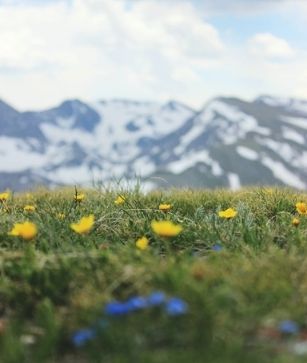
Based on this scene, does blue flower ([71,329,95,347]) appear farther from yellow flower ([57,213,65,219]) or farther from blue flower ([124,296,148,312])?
yellow flower ([57,213,65,219])

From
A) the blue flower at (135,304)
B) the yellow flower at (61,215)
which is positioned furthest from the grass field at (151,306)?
the yellow flower at (61,215)

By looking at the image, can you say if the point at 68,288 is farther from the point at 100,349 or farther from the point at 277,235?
the point at 277,235

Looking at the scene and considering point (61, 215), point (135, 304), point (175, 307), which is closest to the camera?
point (175, 307)

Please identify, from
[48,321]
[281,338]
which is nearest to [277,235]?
[281,338]

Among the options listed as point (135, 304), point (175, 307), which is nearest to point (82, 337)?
point (135, 304)

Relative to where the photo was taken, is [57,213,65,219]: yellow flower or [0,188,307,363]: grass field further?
[57,213,65,219]: yellow flower

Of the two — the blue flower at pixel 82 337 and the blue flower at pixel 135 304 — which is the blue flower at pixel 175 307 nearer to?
the blue flower at pixel 135 304

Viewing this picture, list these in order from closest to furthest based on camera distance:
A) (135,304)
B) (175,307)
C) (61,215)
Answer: (175,307) < (135,304) < (61,215)

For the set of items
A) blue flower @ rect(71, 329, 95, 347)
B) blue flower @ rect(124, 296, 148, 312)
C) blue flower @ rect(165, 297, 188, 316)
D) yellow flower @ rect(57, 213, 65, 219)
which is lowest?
yellow flower @ rect(57, 213, 65, 219)

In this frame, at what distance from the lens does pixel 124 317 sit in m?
3.59

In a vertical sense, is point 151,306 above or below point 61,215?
above

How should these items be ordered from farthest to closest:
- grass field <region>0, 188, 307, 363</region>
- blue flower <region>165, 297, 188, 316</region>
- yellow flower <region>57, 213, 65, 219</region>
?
yellow flower <region>57, 213, 65, 219</region>
grass field <region>0, 188, 307, 363</region>
blue flower <region>165, 297, 188, 316</region>

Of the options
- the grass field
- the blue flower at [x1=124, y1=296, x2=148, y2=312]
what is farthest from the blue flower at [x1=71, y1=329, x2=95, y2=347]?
the blue flower at [x1=124, y1=296, x2=148, y2=312]

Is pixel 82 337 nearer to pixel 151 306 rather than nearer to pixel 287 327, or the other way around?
pixel 151 306
